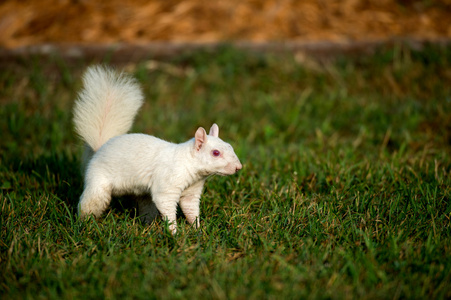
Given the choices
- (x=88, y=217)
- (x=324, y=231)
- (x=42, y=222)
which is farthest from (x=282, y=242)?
(x=42, y=222)

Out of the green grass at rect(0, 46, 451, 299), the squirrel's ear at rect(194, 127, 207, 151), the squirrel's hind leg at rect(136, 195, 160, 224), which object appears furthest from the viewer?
the squirrel's hind leg at rect(136, 195, 160, 224)

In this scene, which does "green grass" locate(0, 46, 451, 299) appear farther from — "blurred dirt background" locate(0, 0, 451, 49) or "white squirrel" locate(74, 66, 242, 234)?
"blurred dirt background" locate(0, 0, 451, 49)

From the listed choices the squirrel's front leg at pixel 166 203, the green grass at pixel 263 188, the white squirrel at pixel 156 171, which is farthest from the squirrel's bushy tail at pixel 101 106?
the squirrel's front leg at pixel 166 203

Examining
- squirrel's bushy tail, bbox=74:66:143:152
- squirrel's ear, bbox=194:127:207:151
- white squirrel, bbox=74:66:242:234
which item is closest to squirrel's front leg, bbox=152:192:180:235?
white squirrel, bbox=74:66:242:234

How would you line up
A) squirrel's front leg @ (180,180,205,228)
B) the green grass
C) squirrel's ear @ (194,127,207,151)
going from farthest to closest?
squirrel's front leg @ (180,180,205,228) < squirrel's ear @ (194,127,207,151) < the green grass

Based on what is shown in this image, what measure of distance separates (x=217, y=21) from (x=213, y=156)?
13.7ft

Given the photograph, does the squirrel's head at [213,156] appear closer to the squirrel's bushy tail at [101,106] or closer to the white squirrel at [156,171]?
the white squirrel at [156,171]

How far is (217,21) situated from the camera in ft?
20.3

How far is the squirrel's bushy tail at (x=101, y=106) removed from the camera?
2.90m

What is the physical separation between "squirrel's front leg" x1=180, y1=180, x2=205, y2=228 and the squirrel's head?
0.56 ft

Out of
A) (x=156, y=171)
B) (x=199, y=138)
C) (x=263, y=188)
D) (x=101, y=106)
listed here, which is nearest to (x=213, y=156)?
(x=199, y=138)

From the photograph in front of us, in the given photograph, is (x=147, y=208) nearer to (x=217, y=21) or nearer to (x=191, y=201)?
(x=191, y=201)

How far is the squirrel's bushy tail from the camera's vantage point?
9.52 feet

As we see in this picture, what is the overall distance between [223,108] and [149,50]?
1.32 metres
